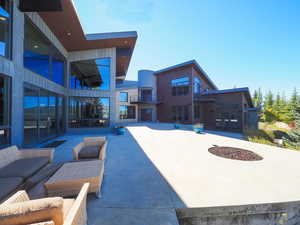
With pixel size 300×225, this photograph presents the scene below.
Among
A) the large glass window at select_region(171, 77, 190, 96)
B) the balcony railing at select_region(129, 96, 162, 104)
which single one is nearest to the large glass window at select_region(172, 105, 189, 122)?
the large glass window at select_region(171, 77, 190, 96)

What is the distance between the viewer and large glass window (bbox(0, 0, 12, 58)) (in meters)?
4.55

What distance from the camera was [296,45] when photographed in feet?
42.8

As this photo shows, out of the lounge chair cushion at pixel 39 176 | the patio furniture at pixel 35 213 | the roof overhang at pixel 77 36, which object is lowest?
the lounge chair cushion at pixel 39 176

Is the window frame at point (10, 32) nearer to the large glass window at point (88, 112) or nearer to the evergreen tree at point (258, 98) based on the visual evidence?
the large glass window at point (88, 112)

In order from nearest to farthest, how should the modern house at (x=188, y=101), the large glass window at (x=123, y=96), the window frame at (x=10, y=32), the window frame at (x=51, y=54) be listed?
the window frame at (x=10, y=32)
the window frame at (x=51, y=54)
the modern house at (x=188, y=101)
the large glass window at (x=123, y=96)

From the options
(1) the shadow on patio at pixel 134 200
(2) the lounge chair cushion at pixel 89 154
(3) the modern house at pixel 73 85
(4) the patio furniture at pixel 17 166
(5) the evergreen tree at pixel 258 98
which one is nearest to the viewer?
(1) the shadow on patio at pixel 134 200

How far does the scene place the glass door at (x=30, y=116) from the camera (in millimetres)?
5883

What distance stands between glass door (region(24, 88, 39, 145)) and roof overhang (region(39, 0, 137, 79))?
402cm

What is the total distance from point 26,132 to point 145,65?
1898cm

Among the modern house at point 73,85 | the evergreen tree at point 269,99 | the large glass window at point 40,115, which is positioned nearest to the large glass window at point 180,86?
the modern house at point 73,85

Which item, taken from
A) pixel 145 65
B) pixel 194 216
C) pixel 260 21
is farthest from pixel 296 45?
pixel 194 216

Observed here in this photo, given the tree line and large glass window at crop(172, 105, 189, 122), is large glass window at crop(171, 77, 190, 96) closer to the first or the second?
large glass window at crop(172, 105, 189, 122)

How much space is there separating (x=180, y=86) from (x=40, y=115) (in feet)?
50.3

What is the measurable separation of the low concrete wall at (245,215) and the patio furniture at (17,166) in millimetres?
A: 3250
